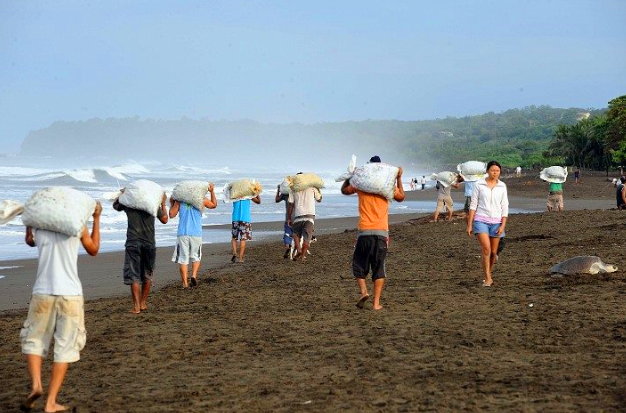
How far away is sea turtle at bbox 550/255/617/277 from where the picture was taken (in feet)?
36.1

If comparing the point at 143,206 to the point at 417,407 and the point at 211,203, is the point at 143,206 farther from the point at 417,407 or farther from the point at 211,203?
the point at 417,407

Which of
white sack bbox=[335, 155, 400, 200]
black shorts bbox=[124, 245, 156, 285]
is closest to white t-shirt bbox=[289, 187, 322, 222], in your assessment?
black shorts bbox=[124, 245, 156, 285]

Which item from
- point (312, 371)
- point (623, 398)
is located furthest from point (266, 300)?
point (623, 398)

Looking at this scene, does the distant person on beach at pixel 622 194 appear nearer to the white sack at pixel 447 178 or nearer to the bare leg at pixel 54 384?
the white sack at pixel 447 178

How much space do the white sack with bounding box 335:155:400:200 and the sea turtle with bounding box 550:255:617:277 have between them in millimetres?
3012

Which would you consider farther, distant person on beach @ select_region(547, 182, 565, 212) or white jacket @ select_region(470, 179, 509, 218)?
distant person on beach @ select_region(547, 182, 565, 212)

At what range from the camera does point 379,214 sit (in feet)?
30.4

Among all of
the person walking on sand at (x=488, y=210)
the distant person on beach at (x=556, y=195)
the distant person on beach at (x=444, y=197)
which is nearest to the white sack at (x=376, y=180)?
the person walking on sand at (x=488, y=210)

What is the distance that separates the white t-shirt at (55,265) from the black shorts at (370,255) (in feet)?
12.6

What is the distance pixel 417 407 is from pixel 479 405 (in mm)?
369

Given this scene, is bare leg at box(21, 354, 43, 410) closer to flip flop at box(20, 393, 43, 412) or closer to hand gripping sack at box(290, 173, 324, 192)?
flip flop at box(20, 393, 43, 412)

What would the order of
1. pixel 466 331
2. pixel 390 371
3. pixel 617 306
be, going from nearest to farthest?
pixel 390 371 → pixel 466 331 → pixel 617 306

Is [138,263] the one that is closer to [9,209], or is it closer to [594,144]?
[9,209]

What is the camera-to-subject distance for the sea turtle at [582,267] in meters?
11.0
